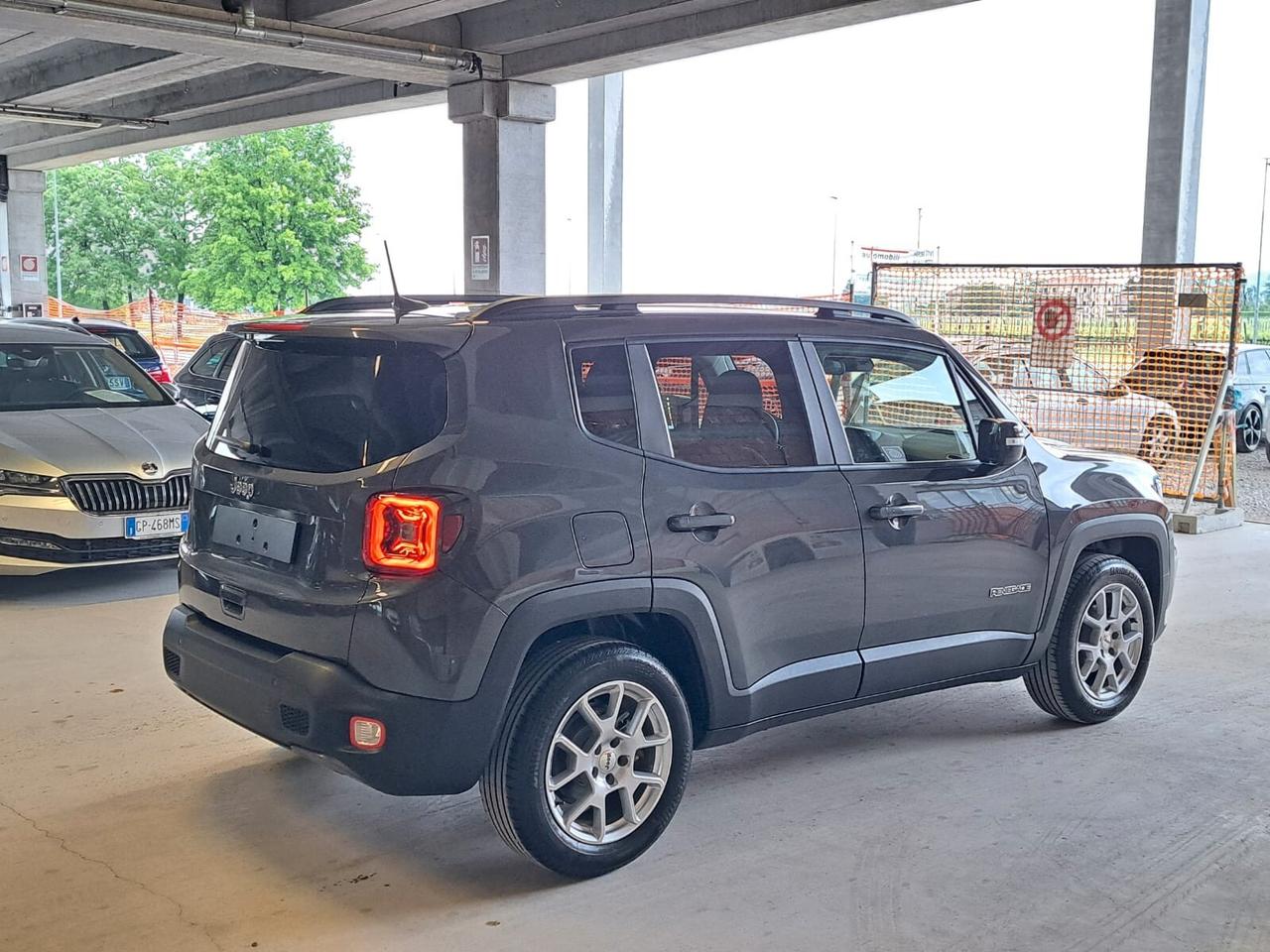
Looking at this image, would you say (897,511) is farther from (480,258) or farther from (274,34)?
(480,258)

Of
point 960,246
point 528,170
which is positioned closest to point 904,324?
point 528,170

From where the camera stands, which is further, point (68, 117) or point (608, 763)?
point (68, 117)

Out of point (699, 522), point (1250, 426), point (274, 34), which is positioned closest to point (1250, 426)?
point (1250, 426)

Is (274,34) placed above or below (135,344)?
above

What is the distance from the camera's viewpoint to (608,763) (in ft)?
13.2

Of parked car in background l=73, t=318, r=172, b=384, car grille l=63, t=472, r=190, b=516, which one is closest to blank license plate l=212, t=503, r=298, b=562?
car grille l=63, t=472, r=190, b=516

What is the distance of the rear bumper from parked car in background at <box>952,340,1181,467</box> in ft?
32.0

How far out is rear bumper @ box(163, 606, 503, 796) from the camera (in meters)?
3.66

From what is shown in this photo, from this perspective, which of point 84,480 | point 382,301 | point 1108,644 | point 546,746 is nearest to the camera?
point 546,746

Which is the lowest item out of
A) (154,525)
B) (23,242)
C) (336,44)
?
(154,525)

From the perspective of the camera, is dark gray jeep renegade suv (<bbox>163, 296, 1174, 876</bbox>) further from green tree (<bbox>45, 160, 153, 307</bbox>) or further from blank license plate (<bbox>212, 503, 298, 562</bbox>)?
green tree (<bbox>45, 160, 153, 307</bbox>)

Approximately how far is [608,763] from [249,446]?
1564mm

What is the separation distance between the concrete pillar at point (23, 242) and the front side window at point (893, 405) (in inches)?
1092

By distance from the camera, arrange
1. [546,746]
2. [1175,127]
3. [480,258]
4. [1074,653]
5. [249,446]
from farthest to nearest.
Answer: [1175,127], [480,258], [1074,653], [249,446], [546,746]
